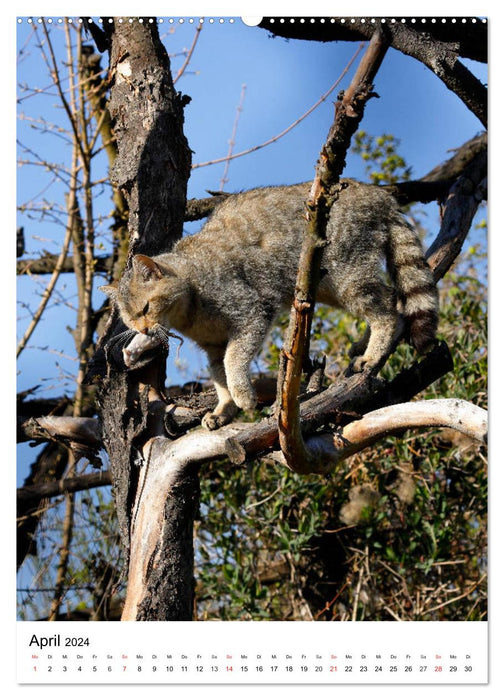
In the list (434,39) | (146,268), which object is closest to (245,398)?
(146,268)

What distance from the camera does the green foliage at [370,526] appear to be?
12.9 ft

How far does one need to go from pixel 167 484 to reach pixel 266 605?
1655 mm

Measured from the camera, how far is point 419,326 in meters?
3.09

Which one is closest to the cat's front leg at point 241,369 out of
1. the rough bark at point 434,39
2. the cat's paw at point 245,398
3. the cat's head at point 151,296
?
the cat's paw at point 245,398

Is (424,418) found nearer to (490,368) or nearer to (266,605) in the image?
(490,368)

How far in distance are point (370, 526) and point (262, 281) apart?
5.75ft

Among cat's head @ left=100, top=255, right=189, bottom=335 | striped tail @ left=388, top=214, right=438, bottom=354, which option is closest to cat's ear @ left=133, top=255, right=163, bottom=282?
cat's head @ left=100, top=255, right=189, bottom=335

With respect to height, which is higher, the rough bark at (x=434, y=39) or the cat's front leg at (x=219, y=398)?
the rough bark at (x=434, y=39)

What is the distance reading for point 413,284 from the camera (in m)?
3.16

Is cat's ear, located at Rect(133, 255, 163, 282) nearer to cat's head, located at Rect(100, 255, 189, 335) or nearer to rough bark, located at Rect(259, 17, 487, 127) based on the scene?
cat's head, located at Rect(100, 255, 189, 335)

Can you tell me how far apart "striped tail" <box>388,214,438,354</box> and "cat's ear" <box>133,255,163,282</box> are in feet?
3.57

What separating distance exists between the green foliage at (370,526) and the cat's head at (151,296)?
148cm
